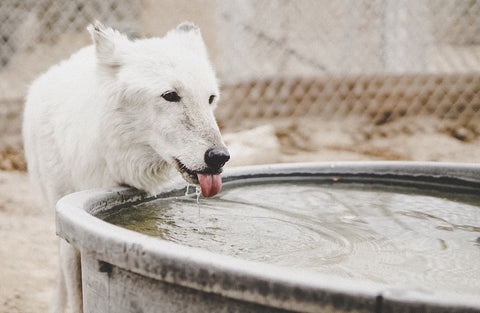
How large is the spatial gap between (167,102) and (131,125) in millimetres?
181

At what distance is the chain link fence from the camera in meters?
5.40

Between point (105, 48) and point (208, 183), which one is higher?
point (105, 48)

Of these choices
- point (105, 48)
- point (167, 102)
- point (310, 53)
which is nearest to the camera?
point (167, 102)

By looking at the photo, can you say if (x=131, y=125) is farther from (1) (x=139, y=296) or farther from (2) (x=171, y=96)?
(1) (x=139, y=296)

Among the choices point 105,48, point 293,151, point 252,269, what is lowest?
point 293,151

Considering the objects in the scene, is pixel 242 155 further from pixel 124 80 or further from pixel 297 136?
pixel 124 80

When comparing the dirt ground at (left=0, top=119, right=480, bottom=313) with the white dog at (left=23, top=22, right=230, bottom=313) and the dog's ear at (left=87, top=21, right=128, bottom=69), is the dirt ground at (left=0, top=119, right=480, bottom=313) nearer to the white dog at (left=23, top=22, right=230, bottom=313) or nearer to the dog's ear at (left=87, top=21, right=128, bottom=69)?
the white dog at (left=23, top=22, right=230, bottom=313)

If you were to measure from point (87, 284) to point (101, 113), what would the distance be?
86 cm

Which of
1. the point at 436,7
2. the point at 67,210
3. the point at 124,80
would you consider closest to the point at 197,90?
the point at 124,80

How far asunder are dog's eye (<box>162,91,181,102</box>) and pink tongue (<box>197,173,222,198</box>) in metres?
0.30

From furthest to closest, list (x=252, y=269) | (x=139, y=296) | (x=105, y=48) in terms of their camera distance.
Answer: (x=105, y=48) < (x=139, y=296) < (x=252, y=269)

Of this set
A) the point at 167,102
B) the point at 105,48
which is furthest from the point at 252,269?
the point at 105,48

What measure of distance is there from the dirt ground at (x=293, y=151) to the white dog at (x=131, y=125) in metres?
1.29

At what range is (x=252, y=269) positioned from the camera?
86 cm
